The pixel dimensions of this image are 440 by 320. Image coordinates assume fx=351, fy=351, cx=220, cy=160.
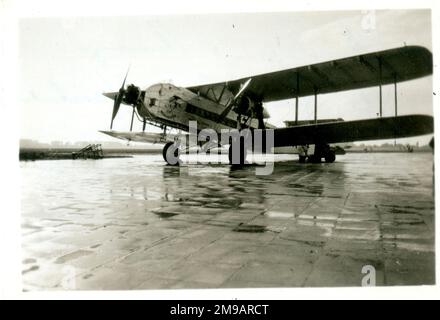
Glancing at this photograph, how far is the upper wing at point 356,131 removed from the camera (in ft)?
31.5

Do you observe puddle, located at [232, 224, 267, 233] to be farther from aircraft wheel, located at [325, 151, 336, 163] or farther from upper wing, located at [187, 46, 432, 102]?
aircraft wheel, located at [325, 151, 336, 163]

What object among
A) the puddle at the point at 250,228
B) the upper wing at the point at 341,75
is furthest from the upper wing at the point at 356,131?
the puddle at the point at 250,228

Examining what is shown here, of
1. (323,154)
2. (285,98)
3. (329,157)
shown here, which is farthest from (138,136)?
(329,157)

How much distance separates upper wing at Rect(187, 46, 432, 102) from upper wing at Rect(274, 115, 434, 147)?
1.18 m

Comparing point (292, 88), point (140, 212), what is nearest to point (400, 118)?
point (292, 88)

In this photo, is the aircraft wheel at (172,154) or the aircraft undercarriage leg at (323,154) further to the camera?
the aircraft undercarriage leg at (323,154)

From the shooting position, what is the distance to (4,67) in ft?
15.3

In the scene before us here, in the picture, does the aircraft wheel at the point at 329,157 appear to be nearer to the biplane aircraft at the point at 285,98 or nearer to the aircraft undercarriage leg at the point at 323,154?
the aircraft undercarriage leg at the point at 323,154

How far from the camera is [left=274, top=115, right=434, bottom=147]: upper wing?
959 cm

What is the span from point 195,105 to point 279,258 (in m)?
10.6

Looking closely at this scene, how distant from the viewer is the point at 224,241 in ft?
10.8

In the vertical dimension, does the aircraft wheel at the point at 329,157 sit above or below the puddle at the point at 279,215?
above

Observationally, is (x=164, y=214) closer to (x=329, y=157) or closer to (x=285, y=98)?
(x=285, y=98)

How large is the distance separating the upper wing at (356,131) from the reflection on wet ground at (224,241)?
4336 mm
